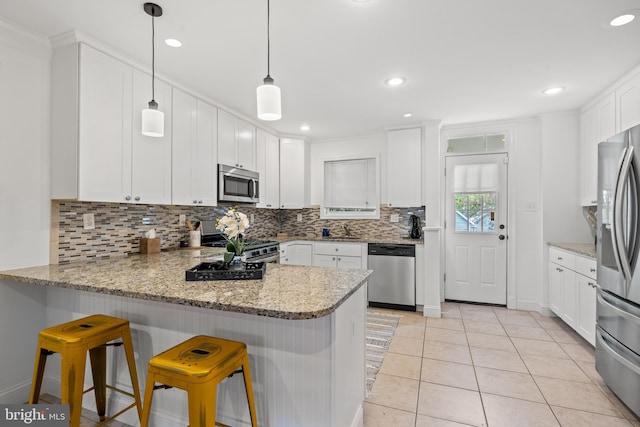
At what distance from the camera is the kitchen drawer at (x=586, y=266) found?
2.64 m

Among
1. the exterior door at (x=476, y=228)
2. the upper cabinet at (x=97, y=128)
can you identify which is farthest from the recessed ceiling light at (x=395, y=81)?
the upper cabinet at (x=97, y=128)

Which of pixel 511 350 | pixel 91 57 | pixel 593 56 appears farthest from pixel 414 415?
pixel 91 57

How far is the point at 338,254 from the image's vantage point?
169 inches

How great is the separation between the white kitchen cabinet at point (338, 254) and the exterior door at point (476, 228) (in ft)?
4.25

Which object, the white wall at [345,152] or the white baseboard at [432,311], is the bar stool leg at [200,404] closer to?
the white baseboard at [432,311]

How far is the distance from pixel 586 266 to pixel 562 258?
566 mm

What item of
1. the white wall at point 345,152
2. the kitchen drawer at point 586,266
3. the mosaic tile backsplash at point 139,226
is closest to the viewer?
the mosaic tile backsplash at point 139,226

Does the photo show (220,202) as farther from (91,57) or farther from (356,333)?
(356,333)

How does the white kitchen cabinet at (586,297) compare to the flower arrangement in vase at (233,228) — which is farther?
the white kitchen cabinet at (586,297)

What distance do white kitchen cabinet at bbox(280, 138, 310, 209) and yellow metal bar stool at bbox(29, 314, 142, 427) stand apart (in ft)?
9.81

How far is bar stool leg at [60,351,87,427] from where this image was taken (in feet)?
4.94

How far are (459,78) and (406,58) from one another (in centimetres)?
66

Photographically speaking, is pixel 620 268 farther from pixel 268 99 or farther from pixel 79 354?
pixel 79 354

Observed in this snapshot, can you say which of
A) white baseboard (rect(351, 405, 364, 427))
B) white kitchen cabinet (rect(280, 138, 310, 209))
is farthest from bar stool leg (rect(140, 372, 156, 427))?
white kitchen cabinet (rect(280, 138, 310, 209))
